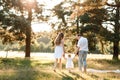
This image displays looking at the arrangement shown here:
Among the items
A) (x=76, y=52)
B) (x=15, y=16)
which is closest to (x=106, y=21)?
→ (x=15, y=16)

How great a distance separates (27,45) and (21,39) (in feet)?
4.03

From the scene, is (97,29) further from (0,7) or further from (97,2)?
(97,2)

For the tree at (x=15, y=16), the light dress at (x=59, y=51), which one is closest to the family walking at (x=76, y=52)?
the light dress at (x=59, y=51)

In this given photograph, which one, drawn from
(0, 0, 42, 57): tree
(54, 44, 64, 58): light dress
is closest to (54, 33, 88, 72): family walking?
(54, 44, 64, 58): light dress

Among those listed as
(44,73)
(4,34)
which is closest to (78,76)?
(44,73)

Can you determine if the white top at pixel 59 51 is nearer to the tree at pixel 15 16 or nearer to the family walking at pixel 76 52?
the family walking at pixel 76 52

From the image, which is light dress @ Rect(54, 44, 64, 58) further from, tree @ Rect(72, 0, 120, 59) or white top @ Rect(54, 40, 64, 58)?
tree @ Rect(72, 0, 120, 59)

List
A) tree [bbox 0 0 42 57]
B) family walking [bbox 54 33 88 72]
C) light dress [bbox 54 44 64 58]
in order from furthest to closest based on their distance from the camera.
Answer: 1. tree [bbox 0 0 42 57]
2. light dress [bbox 54 44 64 58]
3. family walking [bbox 54 33 88 72]

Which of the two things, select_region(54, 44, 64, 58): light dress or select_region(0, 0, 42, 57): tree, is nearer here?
select_region(54, 44, 64, 58): light dress

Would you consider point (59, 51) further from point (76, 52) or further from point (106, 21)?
point (106, 21)

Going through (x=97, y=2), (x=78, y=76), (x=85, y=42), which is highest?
(x=97, y=2)

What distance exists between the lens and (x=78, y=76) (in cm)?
2017

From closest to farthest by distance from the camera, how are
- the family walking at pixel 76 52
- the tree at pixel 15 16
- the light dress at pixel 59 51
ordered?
the family walking at pixel 76 52
the light dress at pixel 59 51
the tree at pixel 15 16

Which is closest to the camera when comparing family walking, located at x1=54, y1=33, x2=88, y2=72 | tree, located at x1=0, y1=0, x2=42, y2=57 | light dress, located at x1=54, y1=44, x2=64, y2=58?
family walking, located at x1=54, y1=33, x2=88, y2=72
